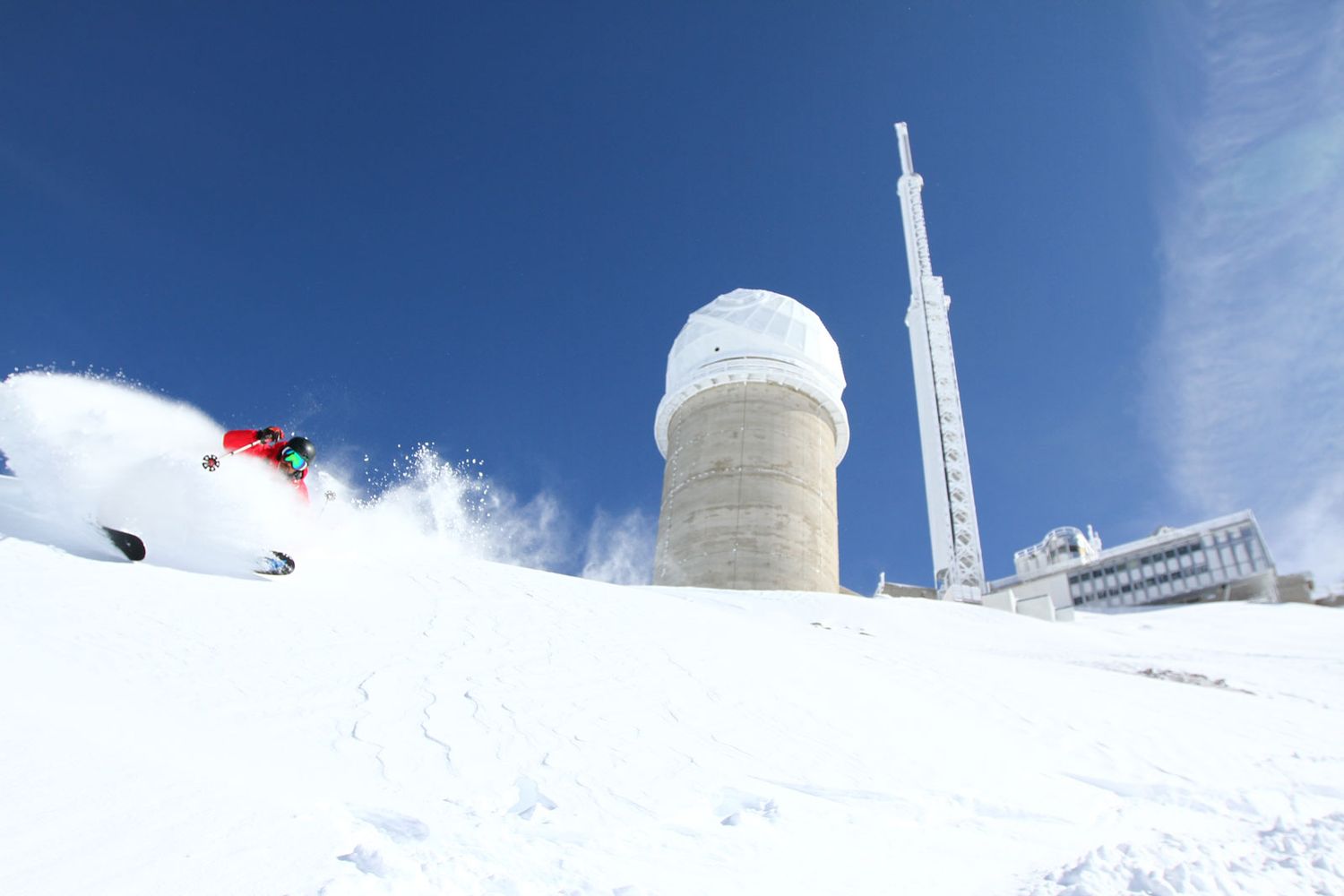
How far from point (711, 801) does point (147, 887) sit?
2589 millimetres

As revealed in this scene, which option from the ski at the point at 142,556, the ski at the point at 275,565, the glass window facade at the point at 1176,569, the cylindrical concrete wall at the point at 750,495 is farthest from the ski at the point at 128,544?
the glass window facade at the point at 1176,569

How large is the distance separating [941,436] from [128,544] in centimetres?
4809

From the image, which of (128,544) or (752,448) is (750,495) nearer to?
(752,448)

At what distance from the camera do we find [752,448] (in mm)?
21391

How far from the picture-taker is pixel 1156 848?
12.6ft

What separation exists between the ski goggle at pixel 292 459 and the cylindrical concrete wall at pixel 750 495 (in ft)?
39.0

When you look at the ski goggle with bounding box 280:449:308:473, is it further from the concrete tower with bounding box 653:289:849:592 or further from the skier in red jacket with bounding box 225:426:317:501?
the concrete tower with bounding box 653:289:849:592

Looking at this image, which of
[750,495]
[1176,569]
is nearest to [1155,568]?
[1176,569]

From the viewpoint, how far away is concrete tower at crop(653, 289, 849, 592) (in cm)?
2033

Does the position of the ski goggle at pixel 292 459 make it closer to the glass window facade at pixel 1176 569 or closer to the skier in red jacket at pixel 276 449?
the skier in red jacket at pixel 276 449

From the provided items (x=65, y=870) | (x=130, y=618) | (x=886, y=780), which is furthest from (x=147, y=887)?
(x=130, y=618)

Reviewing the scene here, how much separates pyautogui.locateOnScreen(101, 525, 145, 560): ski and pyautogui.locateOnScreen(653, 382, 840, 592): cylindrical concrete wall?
539 inches

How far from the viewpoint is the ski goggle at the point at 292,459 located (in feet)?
32.9

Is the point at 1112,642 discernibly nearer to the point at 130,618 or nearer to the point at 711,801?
the point at 711,801
